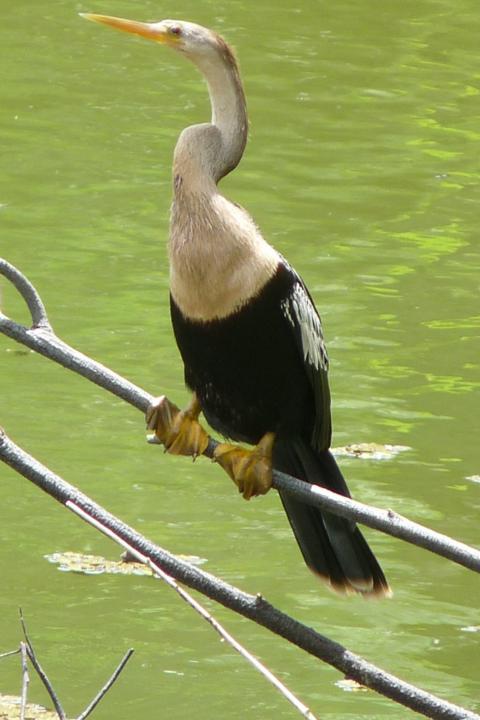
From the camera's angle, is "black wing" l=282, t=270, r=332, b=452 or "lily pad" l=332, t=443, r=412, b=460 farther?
"lily pad" l=332, t=443, r=412, b=460

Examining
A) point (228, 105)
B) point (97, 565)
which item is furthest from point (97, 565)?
point (228, 105)

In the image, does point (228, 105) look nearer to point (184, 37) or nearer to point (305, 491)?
point (184, 37)

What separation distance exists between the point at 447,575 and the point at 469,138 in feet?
18.4

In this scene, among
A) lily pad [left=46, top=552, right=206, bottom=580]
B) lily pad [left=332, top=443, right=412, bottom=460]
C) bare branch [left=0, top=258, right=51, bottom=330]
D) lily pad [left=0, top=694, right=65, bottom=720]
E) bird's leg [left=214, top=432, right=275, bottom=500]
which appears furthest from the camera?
lily pad [left=332, top=443, right=412, bottom=460]

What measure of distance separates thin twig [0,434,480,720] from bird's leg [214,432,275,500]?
3.02 ft

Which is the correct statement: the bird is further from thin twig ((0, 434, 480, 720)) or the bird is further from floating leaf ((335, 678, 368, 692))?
floating leaf ((335, 678, 368, 692))

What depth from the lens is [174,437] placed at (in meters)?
3.58

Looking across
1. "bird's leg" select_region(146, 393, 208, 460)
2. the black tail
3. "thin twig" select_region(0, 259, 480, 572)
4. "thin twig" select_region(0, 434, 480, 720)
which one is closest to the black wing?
the black tail

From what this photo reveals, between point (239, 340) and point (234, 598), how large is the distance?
1.03 m

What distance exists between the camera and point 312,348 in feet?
12.0

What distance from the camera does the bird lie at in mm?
3408

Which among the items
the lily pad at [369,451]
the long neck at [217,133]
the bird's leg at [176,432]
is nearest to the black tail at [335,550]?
the bird's leg at [176,432]

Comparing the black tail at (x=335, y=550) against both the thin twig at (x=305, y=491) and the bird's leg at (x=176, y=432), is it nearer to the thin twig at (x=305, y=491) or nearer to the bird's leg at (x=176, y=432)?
the bird's leg at (x=176, y=432)

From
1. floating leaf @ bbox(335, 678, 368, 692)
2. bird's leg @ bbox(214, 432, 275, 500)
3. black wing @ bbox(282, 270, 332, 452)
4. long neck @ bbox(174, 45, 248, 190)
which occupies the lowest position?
floating leaf @ bbox(335, 678, 368, 692)
